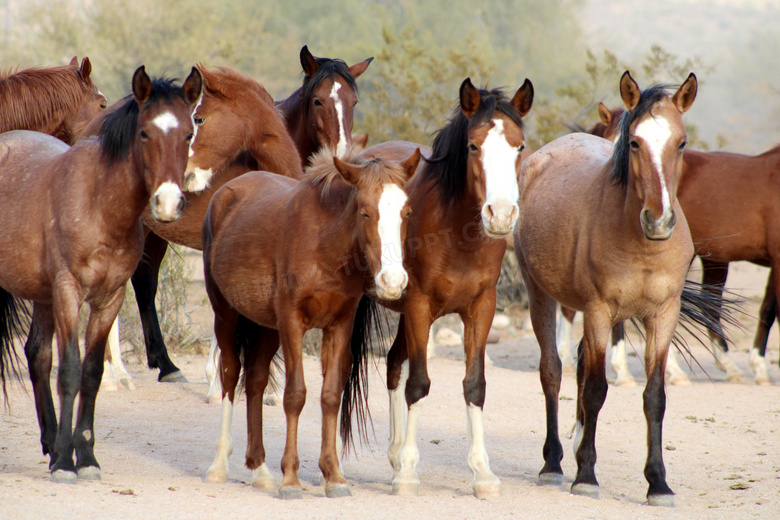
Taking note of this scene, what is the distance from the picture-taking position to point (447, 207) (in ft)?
15.9

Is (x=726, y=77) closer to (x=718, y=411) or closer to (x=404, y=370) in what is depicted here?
(x=718, y=411)

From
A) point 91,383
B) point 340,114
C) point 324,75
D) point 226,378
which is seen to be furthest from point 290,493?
point 324,75

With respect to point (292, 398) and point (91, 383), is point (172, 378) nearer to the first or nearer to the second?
point (91, 383)

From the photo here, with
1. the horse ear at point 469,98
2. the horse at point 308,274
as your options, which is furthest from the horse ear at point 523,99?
the horse at point 308,274

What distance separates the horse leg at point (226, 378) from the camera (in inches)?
189

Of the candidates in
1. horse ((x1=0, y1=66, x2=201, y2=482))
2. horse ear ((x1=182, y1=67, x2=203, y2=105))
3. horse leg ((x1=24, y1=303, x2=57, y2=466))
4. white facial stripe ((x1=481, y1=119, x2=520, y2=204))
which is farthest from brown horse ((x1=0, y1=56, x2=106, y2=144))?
white facial stripe ((x1=481, y1=119, x2=520, y2=204))

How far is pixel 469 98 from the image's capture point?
470 cm

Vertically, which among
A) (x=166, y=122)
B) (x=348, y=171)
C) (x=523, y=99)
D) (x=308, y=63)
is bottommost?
(x=348, y=171)

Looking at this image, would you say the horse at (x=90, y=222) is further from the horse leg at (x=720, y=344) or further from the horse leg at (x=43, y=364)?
the horse leg at (x=720, y=344)

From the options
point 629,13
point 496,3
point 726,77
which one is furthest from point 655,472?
point 629,13

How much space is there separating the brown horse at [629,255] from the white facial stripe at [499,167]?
0.71 metres

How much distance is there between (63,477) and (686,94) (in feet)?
13.5

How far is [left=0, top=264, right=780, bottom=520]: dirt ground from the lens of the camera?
417 cm

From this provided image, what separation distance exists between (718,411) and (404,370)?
3.79 meters
